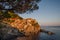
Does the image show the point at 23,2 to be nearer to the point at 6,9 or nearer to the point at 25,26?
the point at 6,9

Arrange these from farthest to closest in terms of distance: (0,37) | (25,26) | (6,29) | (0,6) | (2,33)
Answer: (25,26) → (6,29) → (2,33) → (0,37) → (0,6)

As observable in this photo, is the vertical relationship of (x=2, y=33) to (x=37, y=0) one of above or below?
below

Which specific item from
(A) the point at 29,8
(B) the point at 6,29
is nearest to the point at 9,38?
(B) the point at 6,29

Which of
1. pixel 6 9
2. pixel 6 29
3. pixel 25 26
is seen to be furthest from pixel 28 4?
pixel 25 26

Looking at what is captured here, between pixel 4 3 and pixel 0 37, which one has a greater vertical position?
pixel 4 3

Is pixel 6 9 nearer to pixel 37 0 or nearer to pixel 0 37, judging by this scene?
pixel 37 0

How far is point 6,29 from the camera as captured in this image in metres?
21.2

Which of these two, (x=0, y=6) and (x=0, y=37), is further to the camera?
(x=0, y=37)

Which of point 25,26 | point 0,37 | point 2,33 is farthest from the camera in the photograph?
point 25,26

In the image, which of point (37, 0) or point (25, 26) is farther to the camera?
point (25, 26)

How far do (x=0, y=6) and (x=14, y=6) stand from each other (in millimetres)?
551

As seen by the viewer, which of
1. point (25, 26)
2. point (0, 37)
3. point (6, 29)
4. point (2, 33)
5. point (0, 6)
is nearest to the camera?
point (0, 6)

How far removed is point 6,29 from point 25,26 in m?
9.44

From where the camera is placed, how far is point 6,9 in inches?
304
